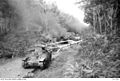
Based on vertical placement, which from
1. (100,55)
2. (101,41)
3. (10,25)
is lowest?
(100,55)

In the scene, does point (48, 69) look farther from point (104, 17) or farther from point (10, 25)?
point (10, 25)

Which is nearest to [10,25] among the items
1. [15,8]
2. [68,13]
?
[15,8]

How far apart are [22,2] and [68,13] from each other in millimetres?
12517

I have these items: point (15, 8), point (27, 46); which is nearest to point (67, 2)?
point (15, 8)

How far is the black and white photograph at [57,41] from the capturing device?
4816 millimetres

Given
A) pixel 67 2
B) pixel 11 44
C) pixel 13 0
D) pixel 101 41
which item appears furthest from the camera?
pixel 67 2

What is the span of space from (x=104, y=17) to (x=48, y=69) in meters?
8.20

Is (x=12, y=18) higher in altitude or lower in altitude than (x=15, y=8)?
lower

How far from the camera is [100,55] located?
516cm

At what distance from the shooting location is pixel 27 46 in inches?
412

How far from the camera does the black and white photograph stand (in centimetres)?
482

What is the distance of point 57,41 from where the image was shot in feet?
49.3

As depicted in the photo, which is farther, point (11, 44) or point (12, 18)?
point (12, 18)

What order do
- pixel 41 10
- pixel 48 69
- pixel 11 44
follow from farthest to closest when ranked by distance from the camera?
pixel 41 10
pixel 11 44
pixel 48 69
